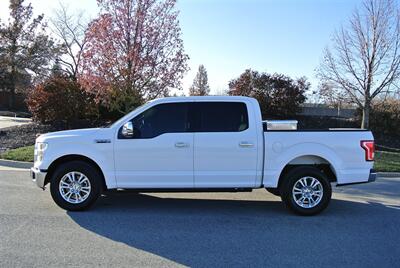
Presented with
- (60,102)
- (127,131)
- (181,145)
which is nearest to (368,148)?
(181,145)

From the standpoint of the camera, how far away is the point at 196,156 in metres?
7.57

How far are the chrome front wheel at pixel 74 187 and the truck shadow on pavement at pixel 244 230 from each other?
0.27 meters

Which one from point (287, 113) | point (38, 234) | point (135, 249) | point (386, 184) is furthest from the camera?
point (287, 113)

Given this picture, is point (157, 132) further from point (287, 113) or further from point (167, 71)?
point (287, 113)

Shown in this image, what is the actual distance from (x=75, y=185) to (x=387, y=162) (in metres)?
10.5

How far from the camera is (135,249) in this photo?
5715 mm

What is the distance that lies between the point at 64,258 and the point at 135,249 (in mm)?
875

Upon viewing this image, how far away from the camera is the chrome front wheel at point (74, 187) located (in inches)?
299

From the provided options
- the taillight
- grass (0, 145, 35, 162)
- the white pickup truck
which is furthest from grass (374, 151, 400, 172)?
grass (0, 145, 35, 162)

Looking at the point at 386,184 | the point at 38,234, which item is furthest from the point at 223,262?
the point at 386,184

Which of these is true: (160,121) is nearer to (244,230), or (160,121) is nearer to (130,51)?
(244,230)

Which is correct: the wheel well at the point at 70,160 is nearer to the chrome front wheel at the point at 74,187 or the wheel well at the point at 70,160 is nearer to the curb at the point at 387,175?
the chrome front wheel at the point at 74,187

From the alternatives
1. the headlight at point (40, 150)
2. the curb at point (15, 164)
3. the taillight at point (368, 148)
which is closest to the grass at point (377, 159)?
the curb at point (15, 164)

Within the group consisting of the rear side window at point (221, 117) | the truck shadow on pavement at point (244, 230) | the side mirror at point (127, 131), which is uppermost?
the rear side window at point (221, 117)
